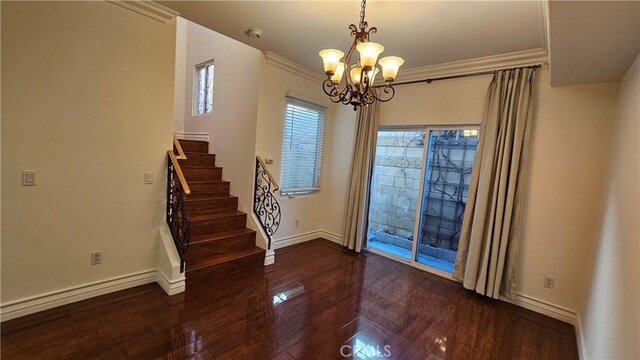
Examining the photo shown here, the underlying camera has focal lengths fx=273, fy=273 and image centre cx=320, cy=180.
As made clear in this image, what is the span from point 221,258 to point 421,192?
2.72 meters

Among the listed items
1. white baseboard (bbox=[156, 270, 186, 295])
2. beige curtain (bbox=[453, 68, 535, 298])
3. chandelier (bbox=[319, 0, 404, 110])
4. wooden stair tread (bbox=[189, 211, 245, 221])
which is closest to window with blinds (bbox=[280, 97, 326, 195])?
wooden stair tread (bbox=[189, 211, 245, 221])

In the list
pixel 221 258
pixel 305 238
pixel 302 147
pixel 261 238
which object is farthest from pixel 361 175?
pixel 221 258

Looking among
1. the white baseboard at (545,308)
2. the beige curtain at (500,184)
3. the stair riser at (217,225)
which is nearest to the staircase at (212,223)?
the stair riser at (217,225)

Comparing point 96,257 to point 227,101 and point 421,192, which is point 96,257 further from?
point 421,192

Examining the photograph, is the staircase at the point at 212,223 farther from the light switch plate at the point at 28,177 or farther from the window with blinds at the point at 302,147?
the light switch plate at the point at 28,177

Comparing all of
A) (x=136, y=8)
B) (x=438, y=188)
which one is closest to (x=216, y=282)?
(x=136, y=8)

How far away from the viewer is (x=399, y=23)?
248 centimetres

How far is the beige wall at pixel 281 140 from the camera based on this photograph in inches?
146

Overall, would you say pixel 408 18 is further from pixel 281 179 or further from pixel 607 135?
pixel 281 179

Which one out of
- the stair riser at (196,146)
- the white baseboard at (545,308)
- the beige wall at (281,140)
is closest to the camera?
the white baseboard at (545,308)

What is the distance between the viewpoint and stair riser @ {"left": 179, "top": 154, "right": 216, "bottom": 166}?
4.12 meters

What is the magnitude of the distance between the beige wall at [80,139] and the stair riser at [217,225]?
48 centimetres

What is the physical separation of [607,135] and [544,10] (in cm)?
138
